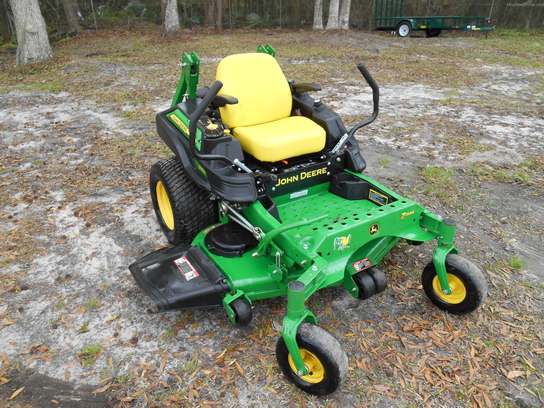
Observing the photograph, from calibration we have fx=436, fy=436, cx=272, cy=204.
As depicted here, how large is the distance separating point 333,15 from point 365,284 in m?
14.7

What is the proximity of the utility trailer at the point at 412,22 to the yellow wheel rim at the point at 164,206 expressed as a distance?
13.6 metres

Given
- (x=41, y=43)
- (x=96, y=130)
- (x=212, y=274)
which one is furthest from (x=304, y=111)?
(x=41, y=43)

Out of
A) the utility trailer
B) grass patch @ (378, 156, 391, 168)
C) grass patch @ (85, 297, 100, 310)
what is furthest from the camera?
the utility trailer

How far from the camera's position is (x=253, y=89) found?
3.42 metres

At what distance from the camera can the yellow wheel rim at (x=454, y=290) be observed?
2838 millimetres

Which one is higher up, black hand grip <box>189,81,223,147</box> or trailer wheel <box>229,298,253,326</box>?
black hand grip <box>189,81,223,147</box>

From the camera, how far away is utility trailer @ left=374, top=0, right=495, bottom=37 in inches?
566

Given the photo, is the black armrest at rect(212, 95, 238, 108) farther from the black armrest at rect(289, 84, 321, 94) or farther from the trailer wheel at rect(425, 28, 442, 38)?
the trailer wheel at rect(425, 28, 442, 38)

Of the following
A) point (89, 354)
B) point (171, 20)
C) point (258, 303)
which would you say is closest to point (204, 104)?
point (258, 303)

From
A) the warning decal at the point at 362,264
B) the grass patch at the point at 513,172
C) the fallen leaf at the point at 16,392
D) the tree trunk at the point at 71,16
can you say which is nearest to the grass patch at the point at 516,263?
the warning decal at the point at 362,264

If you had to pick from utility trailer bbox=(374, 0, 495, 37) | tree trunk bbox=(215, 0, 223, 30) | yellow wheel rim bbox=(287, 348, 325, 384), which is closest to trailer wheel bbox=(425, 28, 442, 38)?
utility trailer bbox=(374, 0, 495, 37)

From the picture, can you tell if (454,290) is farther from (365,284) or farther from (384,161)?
(384,161)

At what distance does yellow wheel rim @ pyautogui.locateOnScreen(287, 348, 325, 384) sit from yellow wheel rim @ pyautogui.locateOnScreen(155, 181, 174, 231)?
1.81 metres

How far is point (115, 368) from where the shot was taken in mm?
2570
